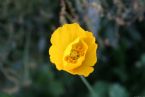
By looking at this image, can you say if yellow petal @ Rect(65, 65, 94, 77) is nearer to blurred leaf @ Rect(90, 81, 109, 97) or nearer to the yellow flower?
the yellow flower

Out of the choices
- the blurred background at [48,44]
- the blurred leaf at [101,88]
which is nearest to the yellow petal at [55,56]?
the blurred background at [48,44]

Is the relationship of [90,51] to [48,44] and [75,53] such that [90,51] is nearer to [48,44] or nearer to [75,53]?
[75,53]

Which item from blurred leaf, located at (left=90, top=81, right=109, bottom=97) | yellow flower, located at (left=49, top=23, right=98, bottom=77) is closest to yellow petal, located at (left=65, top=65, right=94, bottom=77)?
yellow flower, located at (left=49, top=23, right=98, bottom=77)

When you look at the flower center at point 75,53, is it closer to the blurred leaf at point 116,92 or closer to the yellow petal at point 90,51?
the yellow petal at point 90,51

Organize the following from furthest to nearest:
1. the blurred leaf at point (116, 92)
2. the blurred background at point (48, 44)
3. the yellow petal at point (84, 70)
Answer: the blurred background at point (48, 44) < the blurred leaf at point (116, 92) < the yellow petal at point (84, 70)

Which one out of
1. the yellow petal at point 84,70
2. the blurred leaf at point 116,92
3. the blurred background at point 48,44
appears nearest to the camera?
the yellow petal at point 84,70

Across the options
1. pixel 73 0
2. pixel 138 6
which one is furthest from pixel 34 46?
pixel 138 6

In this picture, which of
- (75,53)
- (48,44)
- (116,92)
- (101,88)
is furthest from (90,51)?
(48,44)
